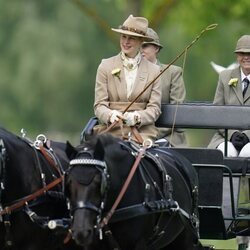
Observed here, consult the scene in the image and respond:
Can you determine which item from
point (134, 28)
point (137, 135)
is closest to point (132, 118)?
point (137, 135)

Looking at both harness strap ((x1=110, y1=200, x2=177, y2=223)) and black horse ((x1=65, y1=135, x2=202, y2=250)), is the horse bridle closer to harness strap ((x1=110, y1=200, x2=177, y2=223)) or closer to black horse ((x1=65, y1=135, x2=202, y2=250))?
black horse ((x1=65, y1=135, x2=202, y2=250))

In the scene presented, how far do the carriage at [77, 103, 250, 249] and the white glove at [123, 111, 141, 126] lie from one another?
386mm

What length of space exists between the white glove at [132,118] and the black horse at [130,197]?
36cm

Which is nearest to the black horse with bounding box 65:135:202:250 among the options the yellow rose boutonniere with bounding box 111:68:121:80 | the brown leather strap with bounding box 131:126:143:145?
the brown leather strap with bounding box 131:126:143:145

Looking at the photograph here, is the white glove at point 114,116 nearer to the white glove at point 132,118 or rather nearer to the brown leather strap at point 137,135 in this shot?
the white glove at point 132,118

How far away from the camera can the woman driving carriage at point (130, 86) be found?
459 inches

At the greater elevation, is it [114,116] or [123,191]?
[114,116]

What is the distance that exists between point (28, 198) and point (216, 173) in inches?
82.7

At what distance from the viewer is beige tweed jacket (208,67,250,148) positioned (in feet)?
43.1

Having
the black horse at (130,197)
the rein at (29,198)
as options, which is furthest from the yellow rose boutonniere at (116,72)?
the rein at (29,198)

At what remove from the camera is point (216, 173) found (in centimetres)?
1159

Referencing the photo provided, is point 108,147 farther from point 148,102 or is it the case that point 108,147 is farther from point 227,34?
point 227,34

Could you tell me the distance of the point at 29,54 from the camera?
1613 inches

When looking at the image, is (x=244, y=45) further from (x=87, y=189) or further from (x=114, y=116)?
(x=87, y=189)
